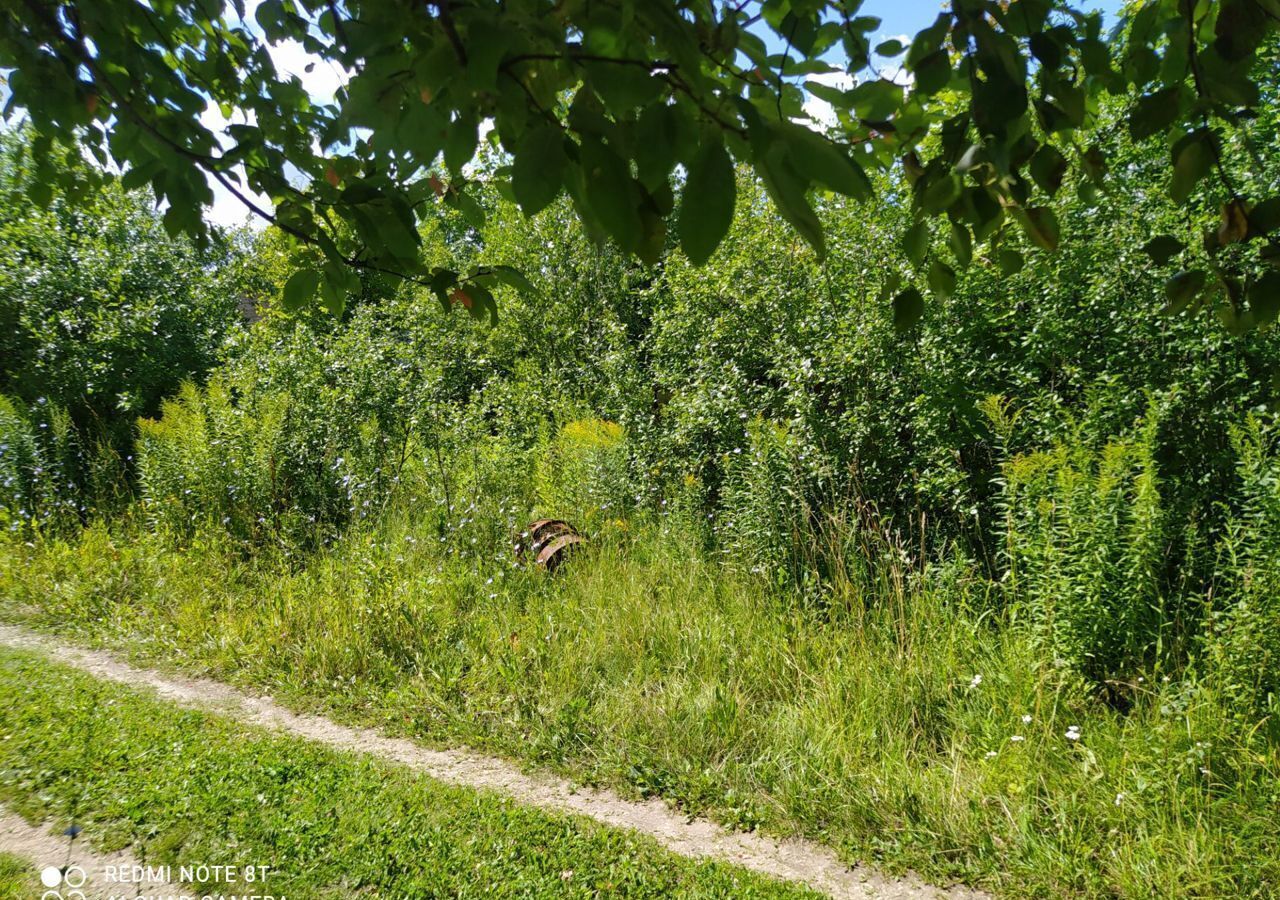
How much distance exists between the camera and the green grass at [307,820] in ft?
9.38

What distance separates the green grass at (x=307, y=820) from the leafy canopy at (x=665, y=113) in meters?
2.37

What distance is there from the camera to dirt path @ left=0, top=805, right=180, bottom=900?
2.84m

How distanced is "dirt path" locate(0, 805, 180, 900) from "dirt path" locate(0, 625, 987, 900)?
78 millimetres

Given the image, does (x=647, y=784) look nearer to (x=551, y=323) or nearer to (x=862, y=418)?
(x=862, y=418)

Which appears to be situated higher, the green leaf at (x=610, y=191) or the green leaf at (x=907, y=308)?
the green leaf at (x=610, y=191)

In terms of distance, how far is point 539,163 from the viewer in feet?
2.95

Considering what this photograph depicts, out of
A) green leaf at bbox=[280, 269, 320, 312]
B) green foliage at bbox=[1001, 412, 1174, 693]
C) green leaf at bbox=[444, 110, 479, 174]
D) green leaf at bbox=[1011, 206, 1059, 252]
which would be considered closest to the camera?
green leaf at bbox=[444, 110, 479, 174]

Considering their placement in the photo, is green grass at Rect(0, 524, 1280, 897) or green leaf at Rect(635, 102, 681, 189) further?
green grass at Rect(0, 524, 1280, 897)

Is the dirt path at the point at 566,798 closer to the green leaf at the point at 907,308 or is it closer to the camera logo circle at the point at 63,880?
the camera logo circle at the point at 63,880

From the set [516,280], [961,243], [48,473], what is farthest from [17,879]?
[48,473]

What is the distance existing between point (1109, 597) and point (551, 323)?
8.24 meters

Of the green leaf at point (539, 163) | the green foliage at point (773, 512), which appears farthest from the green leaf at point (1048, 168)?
the green foliage at point (773, 512)

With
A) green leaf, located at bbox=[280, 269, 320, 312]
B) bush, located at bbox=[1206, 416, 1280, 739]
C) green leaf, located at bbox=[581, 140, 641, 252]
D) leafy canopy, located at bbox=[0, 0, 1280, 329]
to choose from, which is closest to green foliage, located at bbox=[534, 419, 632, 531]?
bush, located at bbox=[1206, 416, 1280, 739]

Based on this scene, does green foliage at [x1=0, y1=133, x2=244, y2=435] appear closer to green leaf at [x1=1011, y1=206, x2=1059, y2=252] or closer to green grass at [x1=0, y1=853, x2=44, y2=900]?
green grass at [x1=0, y1=853, x2=44, y2=900]
